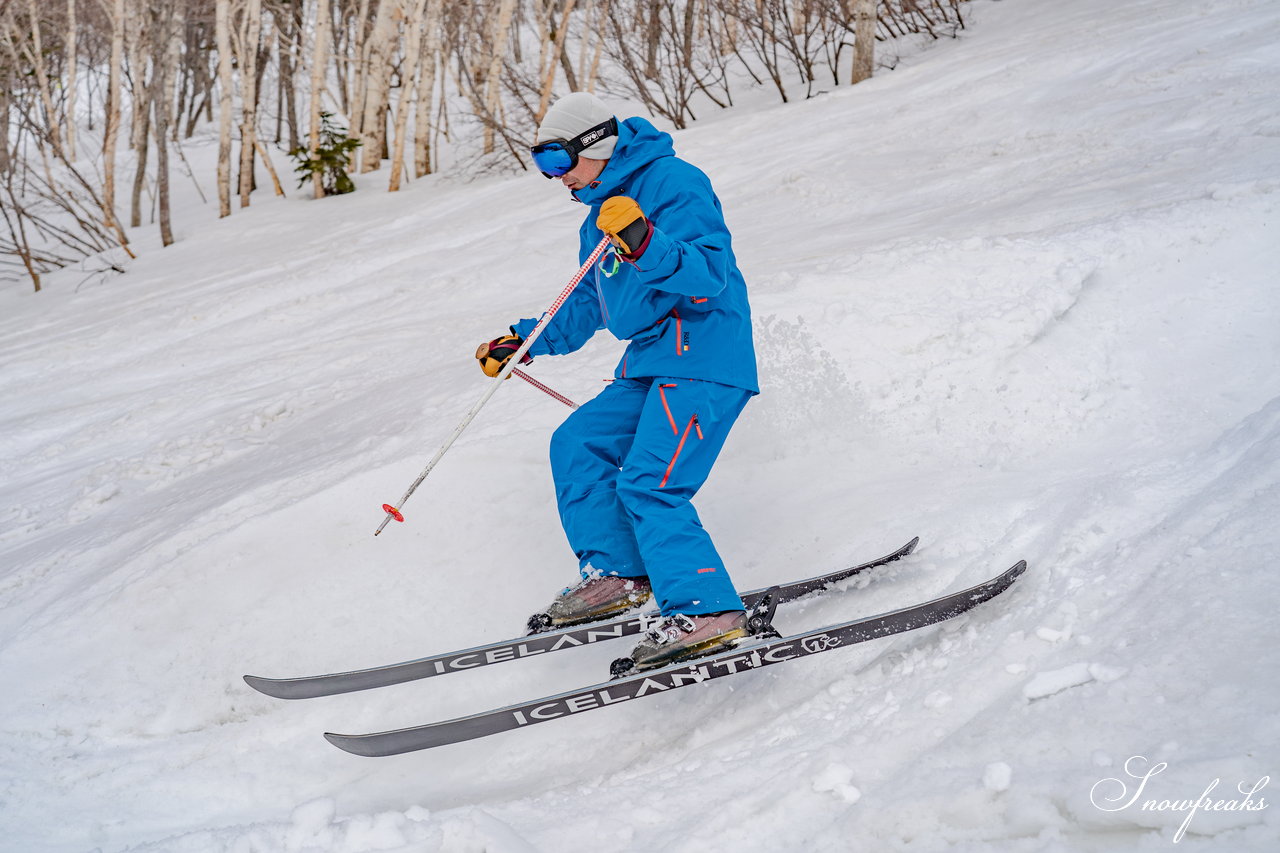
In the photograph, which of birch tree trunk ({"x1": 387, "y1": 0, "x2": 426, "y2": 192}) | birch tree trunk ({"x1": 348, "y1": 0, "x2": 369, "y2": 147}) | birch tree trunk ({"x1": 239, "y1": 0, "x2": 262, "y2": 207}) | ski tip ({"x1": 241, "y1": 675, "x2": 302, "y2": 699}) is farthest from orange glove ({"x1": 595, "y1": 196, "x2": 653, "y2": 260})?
birch tree trunk ({"x1": 348, "y1": 0, "x2": 369, "y2": 147})

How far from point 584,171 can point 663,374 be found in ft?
2.14

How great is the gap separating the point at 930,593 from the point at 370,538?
A: 7.05 ft

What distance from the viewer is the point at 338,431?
480 centimetres

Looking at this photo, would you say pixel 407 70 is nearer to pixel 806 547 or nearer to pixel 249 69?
pixel 249 69

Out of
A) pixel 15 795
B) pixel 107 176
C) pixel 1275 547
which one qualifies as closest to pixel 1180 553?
pixel 1275 547

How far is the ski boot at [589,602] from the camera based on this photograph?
2900 millimetres

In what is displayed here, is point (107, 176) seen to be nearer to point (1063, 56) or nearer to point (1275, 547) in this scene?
point (1063, 56)

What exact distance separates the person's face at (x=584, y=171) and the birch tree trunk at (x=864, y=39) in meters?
9.42

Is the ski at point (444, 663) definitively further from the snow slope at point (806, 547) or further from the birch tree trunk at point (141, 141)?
the birch tree trunk at point (141, 141)

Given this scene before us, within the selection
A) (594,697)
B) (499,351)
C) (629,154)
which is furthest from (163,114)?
(594,697)

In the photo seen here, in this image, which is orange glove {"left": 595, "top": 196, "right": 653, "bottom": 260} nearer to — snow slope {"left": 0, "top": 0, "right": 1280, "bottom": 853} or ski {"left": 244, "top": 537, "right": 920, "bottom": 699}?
ski {"left": 244, "top": 537, "right": 920, "bottom": 699}

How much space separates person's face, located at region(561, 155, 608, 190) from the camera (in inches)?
107

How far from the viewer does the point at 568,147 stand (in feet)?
8.75

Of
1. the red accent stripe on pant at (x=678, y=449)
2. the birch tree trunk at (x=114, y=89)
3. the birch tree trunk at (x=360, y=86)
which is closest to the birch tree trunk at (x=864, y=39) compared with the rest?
the birch tree trunk at (x=360, y=86)
